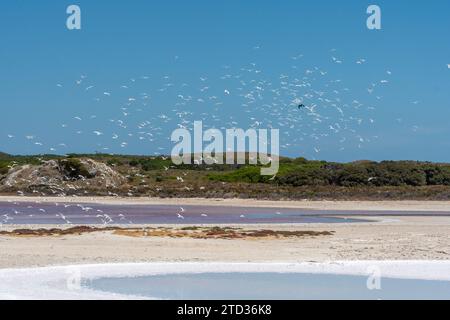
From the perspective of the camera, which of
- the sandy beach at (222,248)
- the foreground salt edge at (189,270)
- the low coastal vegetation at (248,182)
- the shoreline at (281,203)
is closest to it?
the foreground salt edge at (189,270)

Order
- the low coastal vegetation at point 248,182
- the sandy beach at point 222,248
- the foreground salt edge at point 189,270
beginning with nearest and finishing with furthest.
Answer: the foreground salt edge at point 189,270 < the sandy beach at point 222,248 < the low coastal vegetation at point 248,182

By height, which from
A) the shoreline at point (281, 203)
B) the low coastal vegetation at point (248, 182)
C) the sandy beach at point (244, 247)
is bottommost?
the shoreline at point (281, 203)

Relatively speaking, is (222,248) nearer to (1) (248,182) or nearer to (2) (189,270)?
(2) (189,270)

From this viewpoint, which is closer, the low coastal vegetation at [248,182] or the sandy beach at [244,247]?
the sandy beach at [244,247]

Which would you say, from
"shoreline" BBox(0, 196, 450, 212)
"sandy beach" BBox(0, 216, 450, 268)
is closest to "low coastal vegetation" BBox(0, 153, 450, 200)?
"shoreline" BBox(0, 196, 450, 212)

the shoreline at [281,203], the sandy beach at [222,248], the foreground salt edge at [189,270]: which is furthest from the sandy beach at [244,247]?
the shoreline at [281,203]

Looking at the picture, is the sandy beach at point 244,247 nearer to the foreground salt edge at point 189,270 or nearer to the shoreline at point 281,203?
the foreground salt edge at point 189,270

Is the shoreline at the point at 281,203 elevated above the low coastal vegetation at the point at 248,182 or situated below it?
below

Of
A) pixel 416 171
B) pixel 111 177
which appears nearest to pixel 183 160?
pixel 111 177
